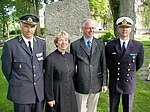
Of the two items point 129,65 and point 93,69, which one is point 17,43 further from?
point 129,65

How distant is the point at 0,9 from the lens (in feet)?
92.9

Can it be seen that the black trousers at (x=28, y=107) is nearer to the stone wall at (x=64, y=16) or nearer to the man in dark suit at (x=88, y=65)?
the man in dark suit at (x=88, y=65)

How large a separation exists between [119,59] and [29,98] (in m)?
1.50

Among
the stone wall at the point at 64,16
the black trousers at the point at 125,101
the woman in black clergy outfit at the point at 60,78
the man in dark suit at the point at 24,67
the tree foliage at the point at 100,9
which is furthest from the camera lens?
the tree foliage at the point at 100,9

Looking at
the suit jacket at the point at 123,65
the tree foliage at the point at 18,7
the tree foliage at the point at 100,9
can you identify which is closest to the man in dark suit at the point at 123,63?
the suit jacket at the point at 123,65

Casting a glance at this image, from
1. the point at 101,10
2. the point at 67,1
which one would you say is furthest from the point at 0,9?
the point at 67,1

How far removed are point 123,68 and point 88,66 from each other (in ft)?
1.84

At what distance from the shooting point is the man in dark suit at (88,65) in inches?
140

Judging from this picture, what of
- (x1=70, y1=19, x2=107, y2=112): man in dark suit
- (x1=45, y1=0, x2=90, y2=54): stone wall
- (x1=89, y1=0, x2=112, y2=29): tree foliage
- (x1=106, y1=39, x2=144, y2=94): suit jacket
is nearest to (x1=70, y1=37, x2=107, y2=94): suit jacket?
(x1=70, y1=19, x2=107, y2=112): man in dark suit

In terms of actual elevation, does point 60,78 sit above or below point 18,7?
below

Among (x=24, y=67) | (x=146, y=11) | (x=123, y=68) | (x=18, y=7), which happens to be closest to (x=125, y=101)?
(x=123, y=68)

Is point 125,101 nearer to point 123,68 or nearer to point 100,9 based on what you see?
point 123,68

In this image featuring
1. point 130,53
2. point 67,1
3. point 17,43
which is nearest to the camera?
point 17,43

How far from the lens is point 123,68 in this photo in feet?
11.8
